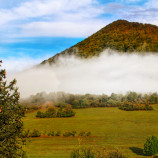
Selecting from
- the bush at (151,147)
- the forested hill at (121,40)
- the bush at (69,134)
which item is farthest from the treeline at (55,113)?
the forested hill at (121,40)

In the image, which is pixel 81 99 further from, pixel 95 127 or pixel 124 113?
pixel 95 127

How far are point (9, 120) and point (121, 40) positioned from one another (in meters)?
145

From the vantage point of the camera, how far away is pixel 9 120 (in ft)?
43.9

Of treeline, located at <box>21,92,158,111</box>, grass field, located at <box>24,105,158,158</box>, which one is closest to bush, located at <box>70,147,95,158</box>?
grass field, located at <box>24,105,158,158</box>

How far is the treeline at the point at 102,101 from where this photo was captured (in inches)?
3094

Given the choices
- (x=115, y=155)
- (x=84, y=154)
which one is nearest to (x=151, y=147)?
(x=115, y=155)

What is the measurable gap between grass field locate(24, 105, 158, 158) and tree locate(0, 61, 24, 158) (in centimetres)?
2202

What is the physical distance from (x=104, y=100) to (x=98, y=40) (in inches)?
3150

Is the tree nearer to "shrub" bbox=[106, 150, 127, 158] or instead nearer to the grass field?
"shrub" bbox=[106, 150, 127, 158]

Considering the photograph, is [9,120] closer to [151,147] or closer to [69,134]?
[151,147]

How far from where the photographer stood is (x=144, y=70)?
146 metres

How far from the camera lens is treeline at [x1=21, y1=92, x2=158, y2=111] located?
78581 millimetres

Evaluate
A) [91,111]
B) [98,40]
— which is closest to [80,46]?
[98,40]

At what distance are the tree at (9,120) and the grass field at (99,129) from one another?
22.0m
